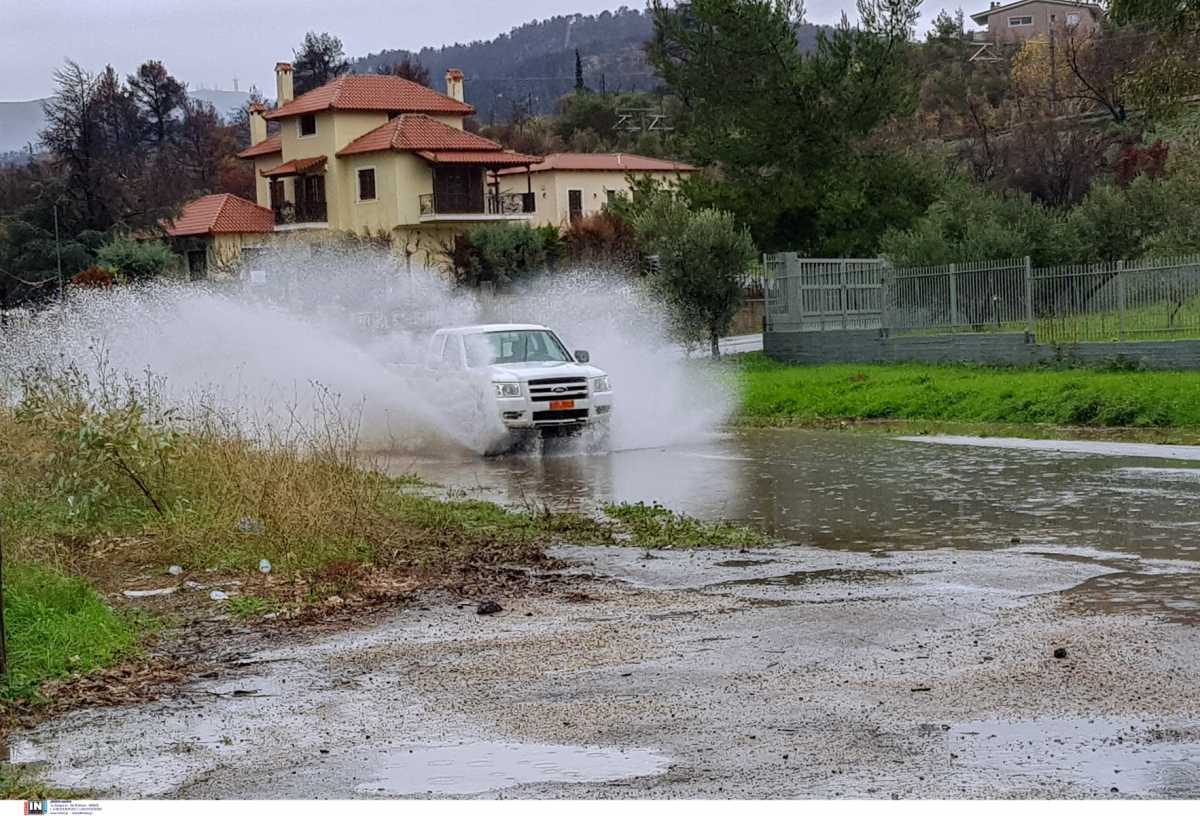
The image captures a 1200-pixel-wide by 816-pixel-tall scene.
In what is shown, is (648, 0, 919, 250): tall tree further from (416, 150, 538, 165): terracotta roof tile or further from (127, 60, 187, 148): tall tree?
(127, 60, 187, 148): tall tree

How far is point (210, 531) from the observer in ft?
44.4

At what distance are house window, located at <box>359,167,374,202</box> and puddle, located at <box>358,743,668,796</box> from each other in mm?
66704

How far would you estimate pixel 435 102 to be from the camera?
77.9 m

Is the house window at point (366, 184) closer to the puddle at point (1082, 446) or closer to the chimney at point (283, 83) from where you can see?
the chimney at point (283, 83)

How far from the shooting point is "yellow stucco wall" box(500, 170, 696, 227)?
282 feet

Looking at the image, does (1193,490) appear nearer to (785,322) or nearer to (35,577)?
(35,577)

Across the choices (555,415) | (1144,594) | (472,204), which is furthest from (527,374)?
(472,204)

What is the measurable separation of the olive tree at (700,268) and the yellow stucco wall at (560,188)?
47963 millimetres

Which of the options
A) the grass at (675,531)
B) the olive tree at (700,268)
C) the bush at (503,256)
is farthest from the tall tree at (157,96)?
the grass at (675,531)

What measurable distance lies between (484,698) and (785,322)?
98.7 feet

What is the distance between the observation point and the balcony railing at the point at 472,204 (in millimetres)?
71125

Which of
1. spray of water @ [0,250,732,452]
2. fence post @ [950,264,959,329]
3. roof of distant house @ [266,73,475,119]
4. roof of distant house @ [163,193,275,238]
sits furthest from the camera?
roof of distant house @ [266,73,475,119]

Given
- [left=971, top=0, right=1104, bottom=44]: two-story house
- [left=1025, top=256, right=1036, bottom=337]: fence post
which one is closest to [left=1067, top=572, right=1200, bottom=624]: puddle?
[left=1025, top=256, right=1036, bottom=337]: fence post

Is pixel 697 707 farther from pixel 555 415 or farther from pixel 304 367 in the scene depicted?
pixel 304 367
